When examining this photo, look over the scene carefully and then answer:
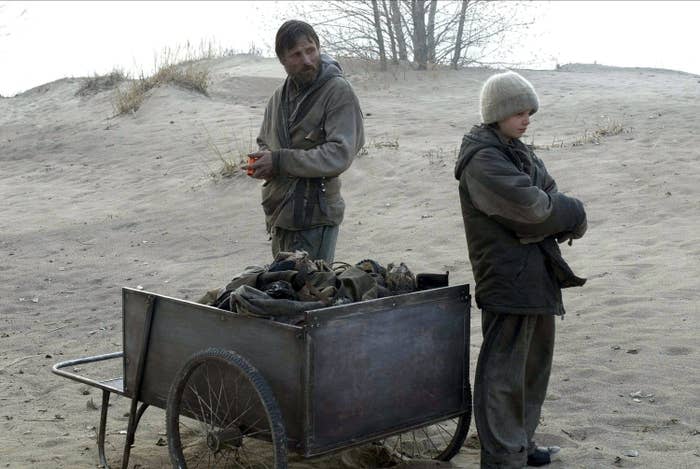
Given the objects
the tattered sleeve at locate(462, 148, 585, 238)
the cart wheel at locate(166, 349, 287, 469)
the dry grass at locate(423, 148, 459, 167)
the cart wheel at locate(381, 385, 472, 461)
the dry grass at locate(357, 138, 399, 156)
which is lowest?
the cart wheel at locate(381, 385, 472, 461)

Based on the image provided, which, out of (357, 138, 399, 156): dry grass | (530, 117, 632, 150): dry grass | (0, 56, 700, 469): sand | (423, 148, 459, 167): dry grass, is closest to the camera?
(0, 56, 700, 469): sand

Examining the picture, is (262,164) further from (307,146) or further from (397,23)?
(397,23)

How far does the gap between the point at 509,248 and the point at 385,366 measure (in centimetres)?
69

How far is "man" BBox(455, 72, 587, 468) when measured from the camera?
3.95 m

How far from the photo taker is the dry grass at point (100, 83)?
18172 mm

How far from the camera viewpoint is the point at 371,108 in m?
15.0

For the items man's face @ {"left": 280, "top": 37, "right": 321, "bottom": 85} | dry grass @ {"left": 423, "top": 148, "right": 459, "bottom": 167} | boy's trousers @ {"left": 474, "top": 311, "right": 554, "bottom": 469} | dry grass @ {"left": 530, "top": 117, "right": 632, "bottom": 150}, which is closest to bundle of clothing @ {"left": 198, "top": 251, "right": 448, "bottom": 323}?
boy's trousers @ {"left": 474, "top": 311, "right": 554, "bottom": 469}

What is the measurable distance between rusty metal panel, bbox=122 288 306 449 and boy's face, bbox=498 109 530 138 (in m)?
1.22

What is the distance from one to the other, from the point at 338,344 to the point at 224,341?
20.0 inches

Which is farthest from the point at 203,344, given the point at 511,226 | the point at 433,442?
the point at 433,442

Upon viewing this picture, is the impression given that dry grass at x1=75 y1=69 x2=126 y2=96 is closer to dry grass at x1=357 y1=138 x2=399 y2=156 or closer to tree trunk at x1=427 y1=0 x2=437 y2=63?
tree trunk at x1=427 y1=0 x2=437 y2=63

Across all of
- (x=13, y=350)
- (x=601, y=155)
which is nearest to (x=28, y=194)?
(x=13, y=350)

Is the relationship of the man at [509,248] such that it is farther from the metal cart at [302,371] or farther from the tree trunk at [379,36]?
the tree trunk at [379,36]

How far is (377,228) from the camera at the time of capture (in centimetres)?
977
